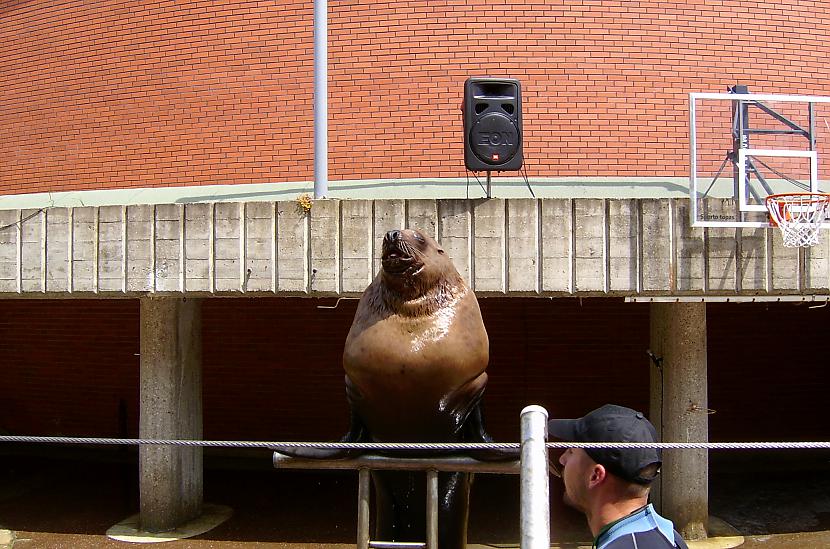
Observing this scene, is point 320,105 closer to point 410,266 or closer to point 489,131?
point 489,131

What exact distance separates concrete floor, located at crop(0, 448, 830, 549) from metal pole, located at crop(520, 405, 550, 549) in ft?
16.0

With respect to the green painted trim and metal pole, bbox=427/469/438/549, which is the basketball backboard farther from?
metal pole, bbox=427/469/438/549

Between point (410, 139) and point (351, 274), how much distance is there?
9.86 ft

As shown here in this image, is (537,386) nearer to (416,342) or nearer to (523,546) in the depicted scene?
(416,342)

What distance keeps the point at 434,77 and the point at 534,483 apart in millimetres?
6495

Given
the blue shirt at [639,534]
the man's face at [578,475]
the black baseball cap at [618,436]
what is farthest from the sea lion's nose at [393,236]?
the blue shirt at [639,534]

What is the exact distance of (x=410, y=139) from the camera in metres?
7.59

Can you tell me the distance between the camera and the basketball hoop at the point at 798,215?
477cm

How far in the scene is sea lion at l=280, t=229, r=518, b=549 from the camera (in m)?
2.79

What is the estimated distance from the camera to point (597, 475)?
1.76 m

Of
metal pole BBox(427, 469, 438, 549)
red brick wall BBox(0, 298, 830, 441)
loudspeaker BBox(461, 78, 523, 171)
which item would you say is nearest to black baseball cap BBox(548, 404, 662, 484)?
metal pole BBox(427, 469, 438, 549)

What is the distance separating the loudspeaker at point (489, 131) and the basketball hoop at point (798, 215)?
1825 millimetres

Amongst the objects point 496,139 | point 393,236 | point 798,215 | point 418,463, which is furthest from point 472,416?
point 798,215

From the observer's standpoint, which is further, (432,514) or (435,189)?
(435,189)
